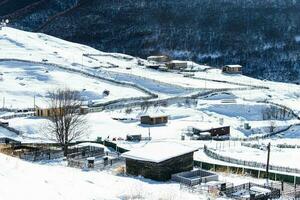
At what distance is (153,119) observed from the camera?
184ft

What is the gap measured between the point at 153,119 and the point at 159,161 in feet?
94.8

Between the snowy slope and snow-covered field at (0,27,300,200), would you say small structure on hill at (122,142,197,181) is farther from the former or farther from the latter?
the snowy slope

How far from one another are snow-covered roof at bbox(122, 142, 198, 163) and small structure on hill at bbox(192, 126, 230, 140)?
21.6 meters

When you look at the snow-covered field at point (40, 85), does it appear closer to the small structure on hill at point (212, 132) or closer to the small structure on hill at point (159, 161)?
the small structure on hill at point (212, 132)

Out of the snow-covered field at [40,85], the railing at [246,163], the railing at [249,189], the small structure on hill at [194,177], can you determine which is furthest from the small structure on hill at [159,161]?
the snow-covered field at [40,85]

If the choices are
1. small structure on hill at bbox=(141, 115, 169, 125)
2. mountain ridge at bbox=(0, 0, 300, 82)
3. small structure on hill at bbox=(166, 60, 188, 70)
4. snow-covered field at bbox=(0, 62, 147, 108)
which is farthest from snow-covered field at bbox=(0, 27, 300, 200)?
mountain ridge at bbox=(0, 0, 300, 82)

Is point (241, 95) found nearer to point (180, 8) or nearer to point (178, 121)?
point (178, 121)

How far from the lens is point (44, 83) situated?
2862 inches

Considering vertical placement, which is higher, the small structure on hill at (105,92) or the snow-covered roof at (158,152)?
the snow-covered roof at (158,152)

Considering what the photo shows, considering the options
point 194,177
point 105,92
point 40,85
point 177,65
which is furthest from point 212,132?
point 177,65

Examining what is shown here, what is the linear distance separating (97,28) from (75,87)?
8256 centimetres

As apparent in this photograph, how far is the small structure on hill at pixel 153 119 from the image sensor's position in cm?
5606

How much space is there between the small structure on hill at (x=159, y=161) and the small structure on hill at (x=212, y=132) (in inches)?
866

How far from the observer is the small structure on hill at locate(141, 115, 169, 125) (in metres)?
56.1
